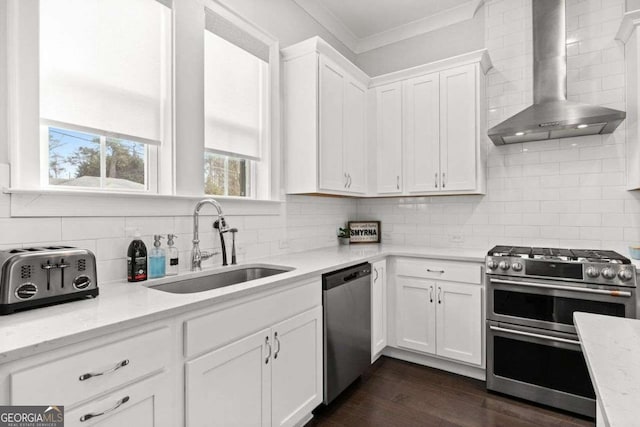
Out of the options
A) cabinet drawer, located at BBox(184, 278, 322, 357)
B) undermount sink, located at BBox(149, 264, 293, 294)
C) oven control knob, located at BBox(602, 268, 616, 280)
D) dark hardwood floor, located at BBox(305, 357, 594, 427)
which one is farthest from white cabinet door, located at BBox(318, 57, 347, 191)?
oven control knob, located at BBox(602, 268, 616, 280)

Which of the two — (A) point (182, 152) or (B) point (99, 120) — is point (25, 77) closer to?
(B) point (99, 120)

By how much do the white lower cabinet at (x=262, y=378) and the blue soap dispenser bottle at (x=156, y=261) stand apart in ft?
2.00

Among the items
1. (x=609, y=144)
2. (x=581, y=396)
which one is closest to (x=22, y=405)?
(x=581, y=396)

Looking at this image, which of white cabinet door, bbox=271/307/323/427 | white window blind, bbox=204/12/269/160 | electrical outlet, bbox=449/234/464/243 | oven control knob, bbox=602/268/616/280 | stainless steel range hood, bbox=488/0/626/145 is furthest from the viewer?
electrical outlet, bbox=449/234/464/243

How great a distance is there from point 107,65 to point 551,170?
3288 millimetres

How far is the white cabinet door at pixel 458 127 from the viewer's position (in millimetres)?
2988

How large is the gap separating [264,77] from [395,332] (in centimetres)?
236

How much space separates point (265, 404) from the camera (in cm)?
169

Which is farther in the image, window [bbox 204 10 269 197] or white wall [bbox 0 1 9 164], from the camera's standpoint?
window [bbox 204 10 269 197]

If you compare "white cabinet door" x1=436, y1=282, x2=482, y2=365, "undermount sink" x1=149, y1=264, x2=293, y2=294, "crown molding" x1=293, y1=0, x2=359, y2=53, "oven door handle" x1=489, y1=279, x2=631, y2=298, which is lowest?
"white cabinet door" x1=436, y1=282, x2=482, y2=365

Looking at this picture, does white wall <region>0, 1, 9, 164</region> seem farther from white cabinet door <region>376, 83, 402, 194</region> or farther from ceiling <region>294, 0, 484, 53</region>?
white cabinet door <region>376, 83, 402, 194</region>

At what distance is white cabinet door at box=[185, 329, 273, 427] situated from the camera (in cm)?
136

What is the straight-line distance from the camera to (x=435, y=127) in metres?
3.14

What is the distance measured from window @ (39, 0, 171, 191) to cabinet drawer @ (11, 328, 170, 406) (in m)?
0.98
